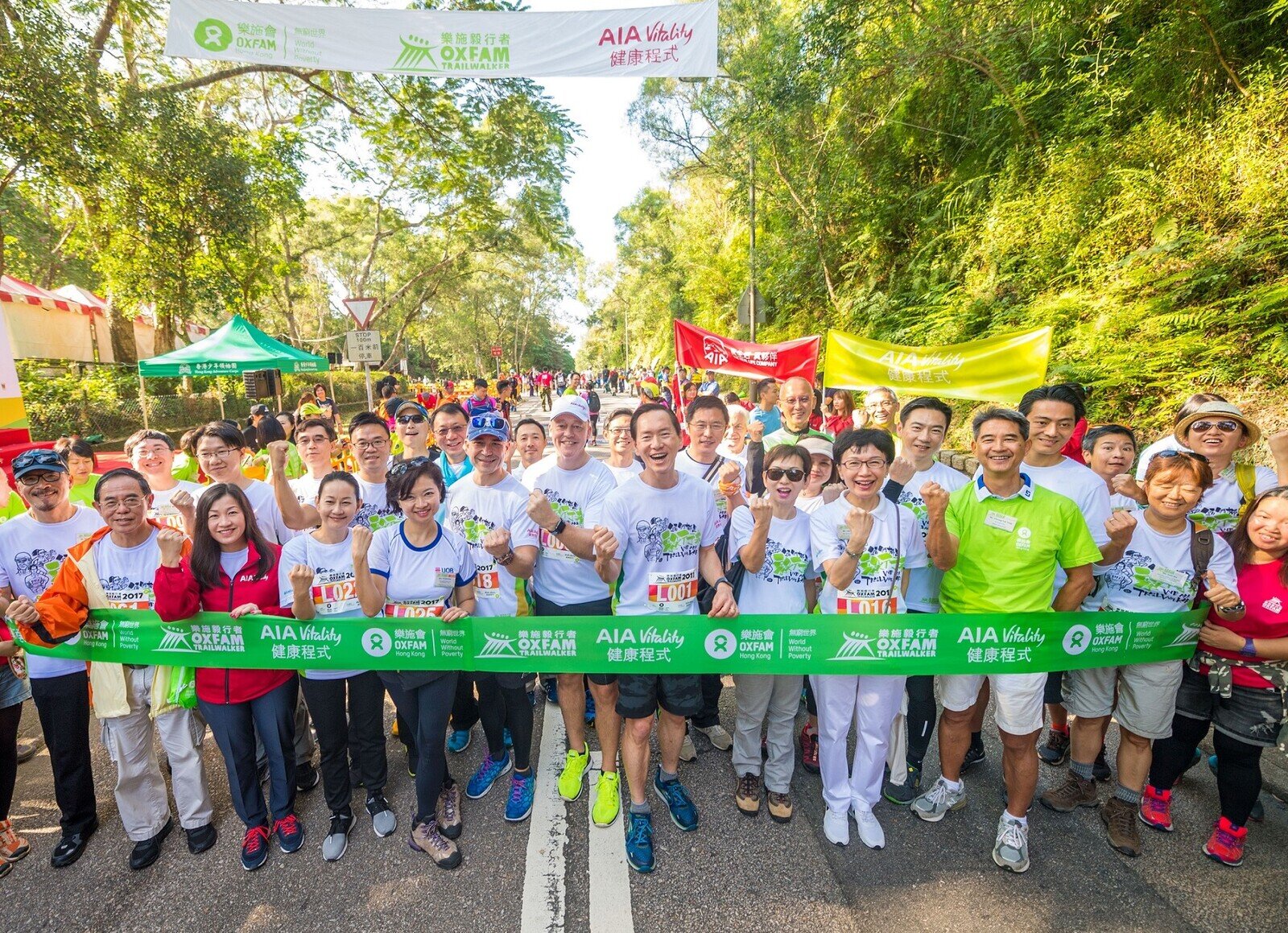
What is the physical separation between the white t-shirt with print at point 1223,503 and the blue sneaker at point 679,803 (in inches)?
131

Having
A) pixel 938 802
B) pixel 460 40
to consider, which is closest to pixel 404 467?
pixel 938 802

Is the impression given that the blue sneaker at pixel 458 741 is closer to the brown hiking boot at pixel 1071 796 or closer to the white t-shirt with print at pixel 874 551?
the white t-shirt with print at pixel 874 551

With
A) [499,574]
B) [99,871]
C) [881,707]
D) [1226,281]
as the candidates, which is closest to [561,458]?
[499,574]

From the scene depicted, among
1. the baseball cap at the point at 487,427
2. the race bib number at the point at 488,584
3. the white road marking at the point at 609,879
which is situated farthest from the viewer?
the race bib number at the point at 488,584

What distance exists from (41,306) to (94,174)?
8.41m

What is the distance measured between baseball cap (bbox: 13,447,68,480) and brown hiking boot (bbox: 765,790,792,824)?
4.15m

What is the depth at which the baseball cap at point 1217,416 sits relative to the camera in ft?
10.7

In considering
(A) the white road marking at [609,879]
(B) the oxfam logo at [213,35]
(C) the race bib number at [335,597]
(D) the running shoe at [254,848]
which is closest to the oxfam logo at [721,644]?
(A) the white road marking at [609,879]

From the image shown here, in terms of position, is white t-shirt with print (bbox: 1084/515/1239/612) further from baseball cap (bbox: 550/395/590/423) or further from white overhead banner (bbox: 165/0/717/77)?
white overhead banner (bbox: 165/0/717/77)

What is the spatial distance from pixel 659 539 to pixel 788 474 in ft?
2.37

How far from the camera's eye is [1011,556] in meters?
2.84

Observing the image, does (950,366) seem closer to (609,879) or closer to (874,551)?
(874,551)

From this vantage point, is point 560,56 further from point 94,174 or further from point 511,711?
point 511,711

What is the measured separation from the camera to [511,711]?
327 centimetres
